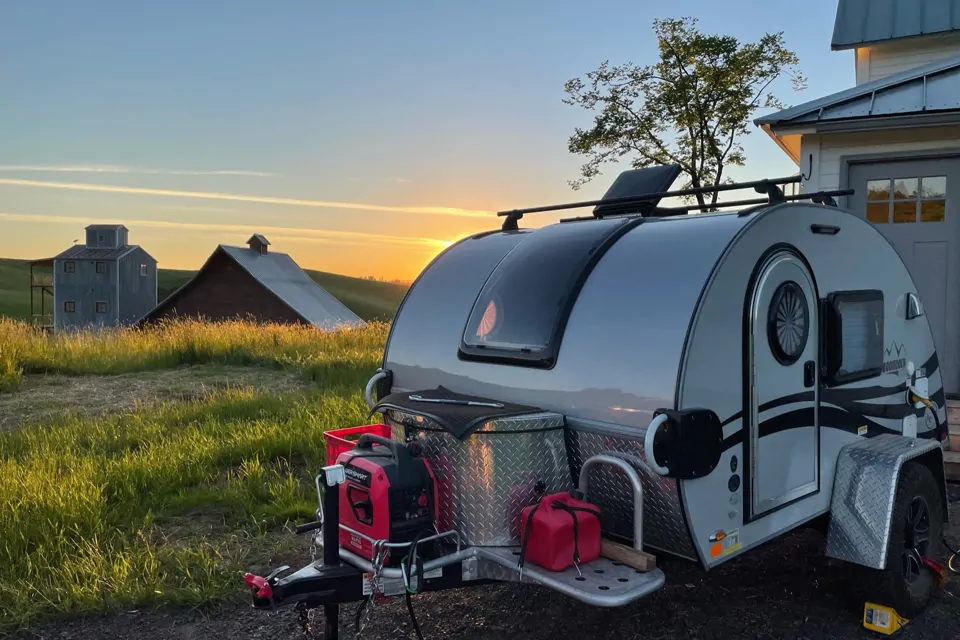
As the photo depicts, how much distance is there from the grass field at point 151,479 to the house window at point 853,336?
3.55 meters

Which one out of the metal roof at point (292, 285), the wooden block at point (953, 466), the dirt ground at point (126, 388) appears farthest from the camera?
the metal roof at point (292, 285)

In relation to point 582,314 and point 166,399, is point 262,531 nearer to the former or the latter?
point 582,314

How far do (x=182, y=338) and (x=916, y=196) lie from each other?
14.7 meters

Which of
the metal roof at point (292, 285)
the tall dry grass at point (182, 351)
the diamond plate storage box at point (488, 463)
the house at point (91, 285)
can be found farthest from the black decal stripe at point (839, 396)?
the house at point (91, 285)

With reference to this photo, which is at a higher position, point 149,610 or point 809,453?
point 809,453

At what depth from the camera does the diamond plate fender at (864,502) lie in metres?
3.93

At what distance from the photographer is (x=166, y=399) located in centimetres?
1127

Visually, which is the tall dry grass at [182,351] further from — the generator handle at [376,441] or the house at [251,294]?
the house at [251,294]

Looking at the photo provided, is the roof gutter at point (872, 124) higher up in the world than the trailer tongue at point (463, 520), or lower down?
higher up

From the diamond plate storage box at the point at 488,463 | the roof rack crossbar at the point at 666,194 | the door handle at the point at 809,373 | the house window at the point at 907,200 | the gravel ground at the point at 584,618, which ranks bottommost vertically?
the gravel ground at the point at 584,618

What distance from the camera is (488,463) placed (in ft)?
10.9

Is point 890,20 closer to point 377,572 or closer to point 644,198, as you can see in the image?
point 644,198

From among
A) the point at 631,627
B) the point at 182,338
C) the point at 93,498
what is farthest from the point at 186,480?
the point at 182,338

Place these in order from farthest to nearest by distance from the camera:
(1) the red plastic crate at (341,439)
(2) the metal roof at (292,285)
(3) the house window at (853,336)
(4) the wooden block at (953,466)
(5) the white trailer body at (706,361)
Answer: (2) the metal roof at (292,285), (4) the wooden block at (953,466), (3) the house window at (853,336), (1) the red plastic crate at (341,439), (5) the white trailer body at (706,361)
